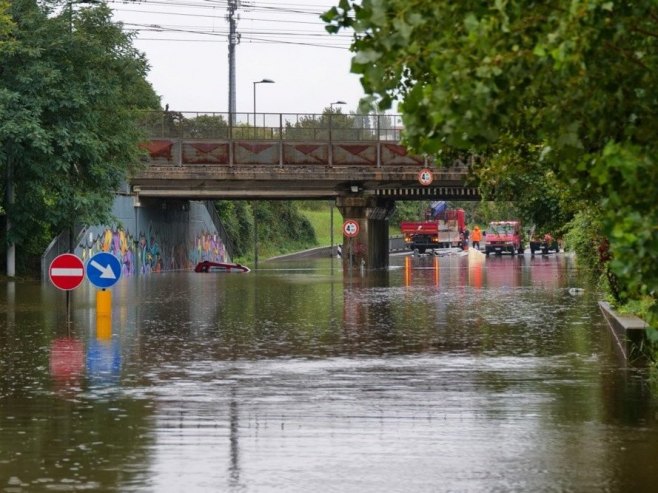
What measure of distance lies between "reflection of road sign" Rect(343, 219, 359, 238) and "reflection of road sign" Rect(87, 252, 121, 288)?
4386 cm

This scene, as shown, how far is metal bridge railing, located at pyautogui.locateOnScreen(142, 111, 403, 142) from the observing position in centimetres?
6694

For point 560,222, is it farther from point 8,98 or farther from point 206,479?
point 206,479

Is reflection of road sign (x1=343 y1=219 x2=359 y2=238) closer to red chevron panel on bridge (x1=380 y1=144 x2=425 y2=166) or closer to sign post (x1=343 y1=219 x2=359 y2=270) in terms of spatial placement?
sign post (x1=343 y1=219 x2=359 y2=270)

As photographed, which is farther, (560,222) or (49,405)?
(560,222)

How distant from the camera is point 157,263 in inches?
2803

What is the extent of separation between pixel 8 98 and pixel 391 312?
2243 centimetres

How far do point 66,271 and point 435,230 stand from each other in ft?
290

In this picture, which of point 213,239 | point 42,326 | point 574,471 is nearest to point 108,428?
point 574,471

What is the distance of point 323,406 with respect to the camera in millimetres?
13008

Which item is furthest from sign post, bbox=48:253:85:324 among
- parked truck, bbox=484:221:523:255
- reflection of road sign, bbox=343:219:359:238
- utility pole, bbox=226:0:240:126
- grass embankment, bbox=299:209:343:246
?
grass embankment, bbox=299:209:343:246

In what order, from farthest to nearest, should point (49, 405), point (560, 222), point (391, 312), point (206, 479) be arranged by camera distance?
1. point (560, 222)
2. point (391, 312)
3. point (49, 405)
4. point (206, 479)

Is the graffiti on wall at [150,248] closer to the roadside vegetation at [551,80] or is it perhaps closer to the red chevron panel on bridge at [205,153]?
the red chevron panel on bridge at [205,153]

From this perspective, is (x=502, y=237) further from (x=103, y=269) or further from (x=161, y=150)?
(x=103, y=269)

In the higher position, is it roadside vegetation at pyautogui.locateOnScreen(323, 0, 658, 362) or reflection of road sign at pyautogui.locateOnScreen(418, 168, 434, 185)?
reflection of road sign at pyautogui.locateOnScreen(418, 168, 434, 185)
